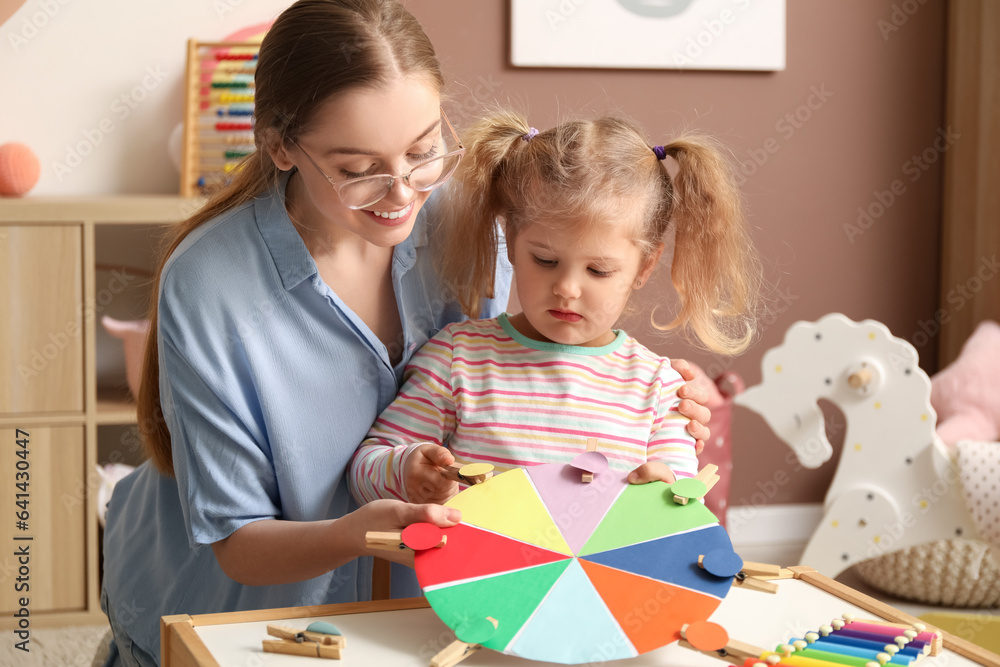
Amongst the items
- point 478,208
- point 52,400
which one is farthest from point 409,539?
point 52,400

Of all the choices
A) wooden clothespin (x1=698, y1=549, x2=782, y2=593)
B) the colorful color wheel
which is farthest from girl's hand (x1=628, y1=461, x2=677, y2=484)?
wooden clothespin (x1=698, y1=549, x2=782, y2=593)

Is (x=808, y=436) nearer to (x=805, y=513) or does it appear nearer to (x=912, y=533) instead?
(x=912, y=533)

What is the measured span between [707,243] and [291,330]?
21.3 inches

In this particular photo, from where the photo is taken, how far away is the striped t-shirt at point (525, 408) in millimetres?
1071

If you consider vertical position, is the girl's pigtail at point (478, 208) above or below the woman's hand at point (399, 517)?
above

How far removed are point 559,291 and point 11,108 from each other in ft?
6.31

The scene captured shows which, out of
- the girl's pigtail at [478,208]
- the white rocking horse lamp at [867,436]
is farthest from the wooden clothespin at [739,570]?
the white rocking horse lamp at [867,436]

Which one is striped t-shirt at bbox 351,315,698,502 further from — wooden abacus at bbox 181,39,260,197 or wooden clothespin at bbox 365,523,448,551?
wooden abacus at bbox 181,39,260,197

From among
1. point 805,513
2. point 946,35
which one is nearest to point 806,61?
point 946,35

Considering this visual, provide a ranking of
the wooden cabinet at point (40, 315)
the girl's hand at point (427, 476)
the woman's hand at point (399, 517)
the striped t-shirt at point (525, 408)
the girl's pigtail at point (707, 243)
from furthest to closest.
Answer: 1. the wooden cabinet at point (40, 315)
2. the girl's pigtail at point (707, 243)
3. the striped t-shirt at point (525, 408)
4. the girl's hand at point (427, 476)
5. the woman's hand at point (399, 517)

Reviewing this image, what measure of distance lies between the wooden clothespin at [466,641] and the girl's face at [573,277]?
1.38 feet

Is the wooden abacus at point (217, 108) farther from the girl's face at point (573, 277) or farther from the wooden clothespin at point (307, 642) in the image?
the wooden clothespin at point (307, 642)

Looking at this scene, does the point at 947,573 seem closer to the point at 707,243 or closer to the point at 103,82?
the point at 707,243

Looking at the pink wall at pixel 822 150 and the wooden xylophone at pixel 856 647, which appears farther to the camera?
the pink wall at pixel 822 150
